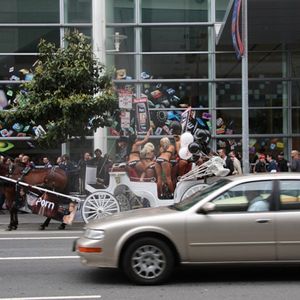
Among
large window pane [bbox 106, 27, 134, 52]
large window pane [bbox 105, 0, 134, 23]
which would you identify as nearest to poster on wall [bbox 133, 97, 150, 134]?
large window pane [bbox 106, 27, 134, 52]

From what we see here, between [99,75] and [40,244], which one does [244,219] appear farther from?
[99,75]

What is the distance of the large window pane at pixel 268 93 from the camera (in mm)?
21125

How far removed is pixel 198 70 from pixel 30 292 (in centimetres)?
1522

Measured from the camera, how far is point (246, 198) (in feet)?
23.9

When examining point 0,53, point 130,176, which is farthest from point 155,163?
point 0,53

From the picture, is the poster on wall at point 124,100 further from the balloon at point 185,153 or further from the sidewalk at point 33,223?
the sidewalk at point 33,223

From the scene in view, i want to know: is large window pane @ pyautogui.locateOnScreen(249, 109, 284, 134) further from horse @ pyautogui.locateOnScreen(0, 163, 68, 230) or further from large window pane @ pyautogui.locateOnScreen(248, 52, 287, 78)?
horse @ pyautogui.locateOnScreen(0, 163, 68, 230)

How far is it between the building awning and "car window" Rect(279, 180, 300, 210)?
10.8 m

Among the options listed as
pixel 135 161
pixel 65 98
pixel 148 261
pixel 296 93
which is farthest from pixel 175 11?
pixel 148 261

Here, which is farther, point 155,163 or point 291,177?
point 155,163

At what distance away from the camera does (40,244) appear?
37.0 feet

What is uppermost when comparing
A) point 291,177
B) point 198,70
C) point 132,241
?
point 198,70

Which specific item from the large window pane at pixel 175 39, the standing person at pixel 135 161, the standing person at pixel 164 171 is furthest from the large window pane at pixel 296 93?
the standing person at pixel 164 171

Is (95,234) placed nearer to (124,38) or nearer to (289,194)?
(289,194)
